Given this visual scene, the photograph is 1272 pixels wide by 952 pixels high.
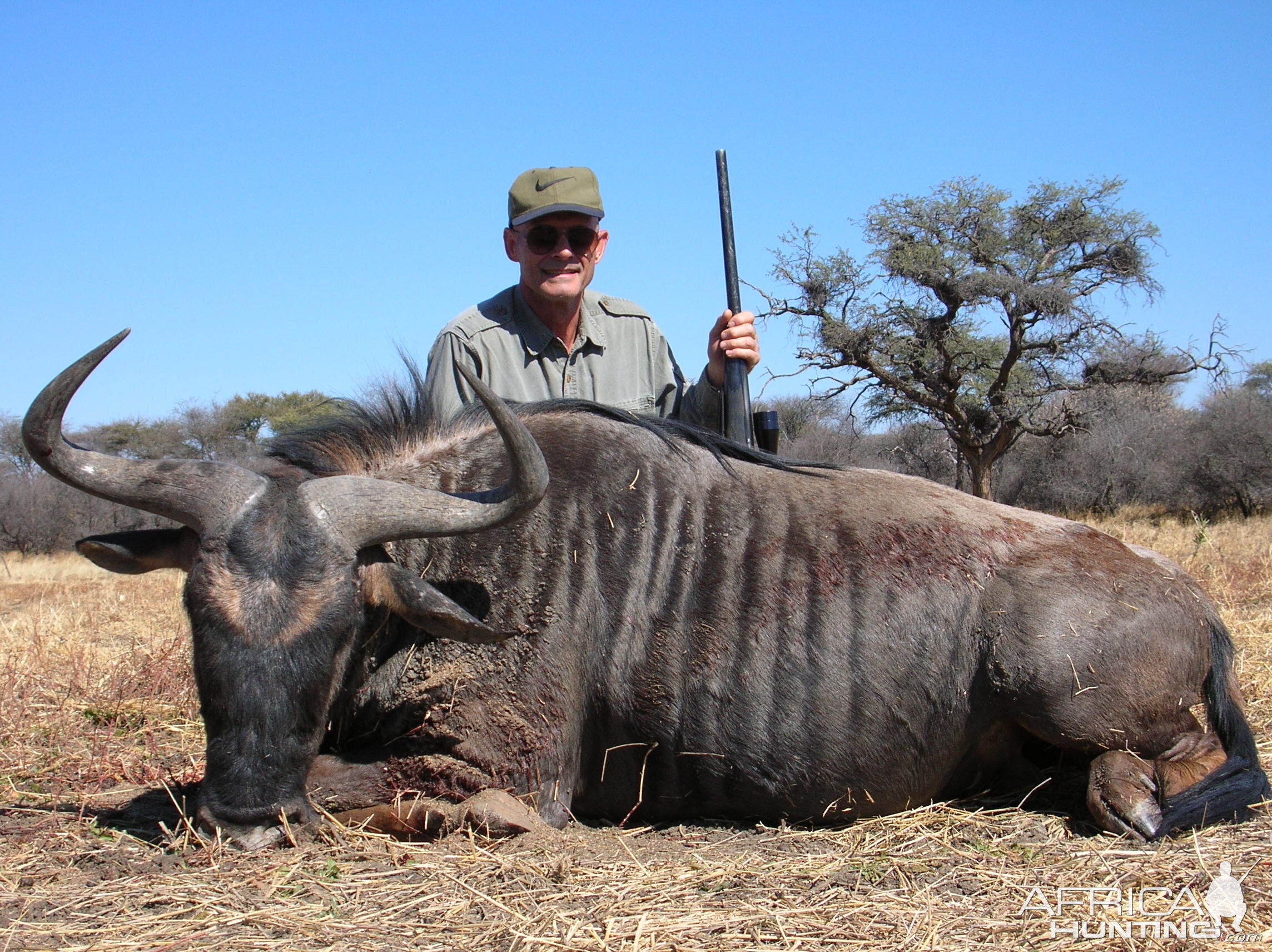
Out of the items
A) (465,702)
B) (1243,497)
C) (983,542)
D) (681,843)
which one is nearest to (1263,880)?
(983,542)

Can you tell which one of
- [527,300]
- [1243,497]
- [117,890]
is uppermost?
[527,300]

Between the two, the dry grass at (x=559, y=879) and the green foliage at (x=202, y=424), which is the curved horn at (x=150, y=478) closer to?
the dry grass at (x=559, y=879)

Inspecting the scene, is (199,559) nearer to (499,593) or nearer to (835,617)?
(499,593)

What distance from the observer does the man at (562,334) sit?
525 centimetres

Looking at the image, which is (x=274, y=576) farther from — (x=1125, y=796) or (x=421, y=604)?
(x=1125, y=796)

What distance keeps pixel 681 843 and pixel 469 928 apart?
104 centimetres

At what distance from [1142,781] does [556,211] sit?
3686mm

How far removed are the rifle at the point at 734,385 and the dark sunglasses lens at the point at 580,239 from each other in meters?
0.83

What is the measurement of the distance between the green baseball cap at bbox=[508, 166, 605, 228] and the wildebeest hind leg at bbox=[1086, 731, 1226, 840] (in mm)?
3516

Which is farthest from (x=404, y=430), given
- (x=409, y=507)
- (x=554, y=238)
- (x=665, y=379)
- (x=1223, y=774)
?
(x=1223, y=774)

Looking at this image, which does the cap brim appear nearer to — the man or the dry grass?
the man

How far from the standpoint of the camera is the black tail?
11.2 feet

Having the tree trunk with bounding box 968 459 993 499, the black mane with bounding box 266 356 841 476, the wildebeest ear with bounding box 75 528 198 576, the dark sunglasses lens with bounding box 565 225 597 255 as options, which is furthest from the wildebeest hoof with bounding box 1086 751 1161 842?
the tree trunk with bounding box 968 459 993 499

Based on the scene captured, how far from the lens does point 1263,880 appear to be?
2.93 m
